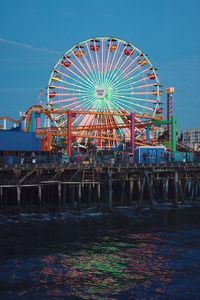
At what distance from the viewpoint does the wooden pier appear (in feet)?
159

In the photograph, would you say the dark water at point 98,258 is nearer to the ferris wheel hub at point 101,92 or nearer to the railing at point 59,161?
the railing at point 59,161

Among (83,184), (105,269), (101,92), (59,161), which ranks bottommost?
(105,269)

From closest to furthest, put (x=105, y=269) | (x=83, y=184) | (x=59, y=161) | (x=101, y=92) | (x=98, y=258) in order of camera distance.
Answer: (x=105, y=269)
(x=98, y=258)
(x=59, y=161)
(x=83, y=184)
(x=101, y=92)

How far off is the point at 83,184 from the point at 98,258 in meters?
27.3

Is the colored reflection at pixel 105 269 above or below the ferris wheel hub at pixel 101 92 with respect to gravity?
below

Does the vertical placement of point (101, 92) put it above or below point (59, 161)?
above

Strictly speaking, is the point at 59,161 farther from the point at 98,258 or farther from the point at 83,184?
the point at 98,258

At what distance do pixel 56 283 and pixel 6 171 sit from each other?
83.3 ft

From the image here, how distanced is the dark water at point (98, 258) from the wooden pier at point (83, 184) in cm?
491

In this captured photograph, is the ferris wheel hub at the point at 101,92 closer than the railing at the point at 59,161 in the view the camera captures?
No

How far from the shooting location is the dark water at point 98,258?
22812mm

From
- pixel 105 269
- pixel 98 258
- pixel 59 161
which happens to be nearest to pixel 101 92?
pixel 59 161

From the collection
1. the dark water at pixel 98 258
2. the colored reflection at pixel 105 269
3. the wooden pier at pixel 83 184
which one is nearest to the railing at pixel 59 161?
the wooden pier at pixel 83 184

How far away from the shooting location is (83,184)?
56406 millimetres
